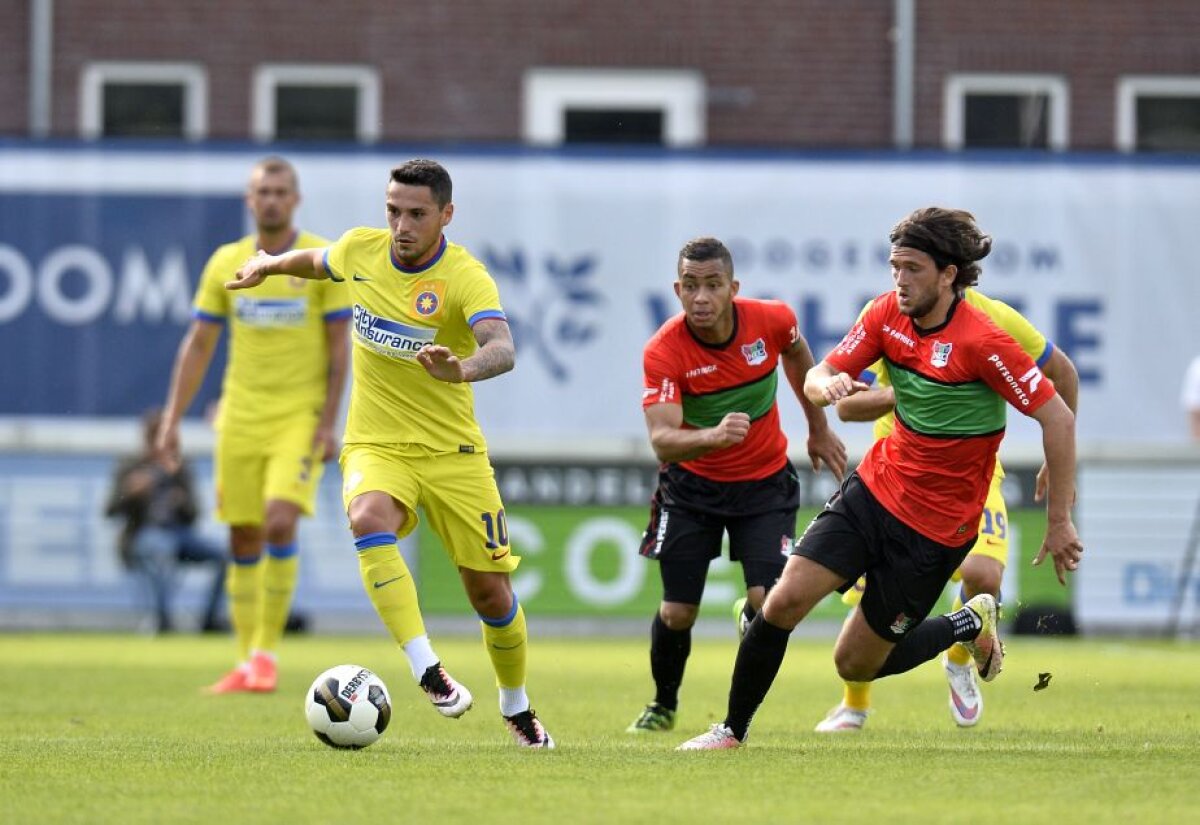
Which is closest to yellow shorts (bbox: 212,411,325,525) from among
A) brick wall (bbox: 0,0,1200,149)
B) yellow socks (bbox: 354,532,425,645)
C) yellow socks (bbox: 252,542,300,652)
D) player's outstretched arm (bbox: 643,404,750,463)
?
yellow socks (bbox: 252,542,300,652)

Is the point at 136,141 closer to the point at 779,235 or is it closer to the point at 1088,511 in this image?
the point at 779,235

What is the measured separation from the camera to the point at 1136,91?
2147 centimetres

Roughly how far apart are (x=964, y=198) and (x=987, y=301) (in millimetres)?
8730

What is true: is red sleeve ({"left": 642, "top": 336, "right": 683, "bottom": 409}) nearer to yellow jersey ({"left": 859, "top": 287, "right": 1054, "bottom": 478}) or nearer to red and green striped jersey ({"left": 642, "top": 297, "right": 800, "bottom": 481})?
red and green striped jersey ({"left": 642, "top": 297, "right": 800, "bottom": 481})

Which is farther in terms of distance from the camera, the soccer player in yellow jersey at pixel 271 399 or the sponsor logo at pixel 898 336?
the soccer player in yellow jersey at pixel 271 399

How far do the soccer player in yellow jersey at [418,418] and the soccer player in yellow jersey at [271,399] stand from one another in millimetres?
3102

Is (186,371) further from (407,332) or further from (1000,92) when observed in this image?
(1000,92)

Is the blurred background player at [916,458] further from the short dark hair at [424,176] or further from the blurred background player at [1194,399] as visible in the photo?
the blurred background player at [1194,399]

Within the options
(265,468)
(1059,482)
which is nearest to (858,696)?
(1059,482)

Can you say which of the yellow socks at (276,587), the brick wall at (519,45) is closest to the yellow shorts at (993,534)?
the yellow socks at (276,587)

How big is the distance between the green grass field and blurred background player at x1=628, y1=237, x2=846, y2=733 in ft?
2.06

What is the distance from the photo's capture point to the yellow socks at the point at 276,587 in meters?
12.3

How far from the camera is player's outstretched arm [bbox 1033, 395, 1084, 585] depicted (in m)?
7.93

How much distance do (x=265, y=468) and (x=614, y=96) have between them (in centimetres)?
943
